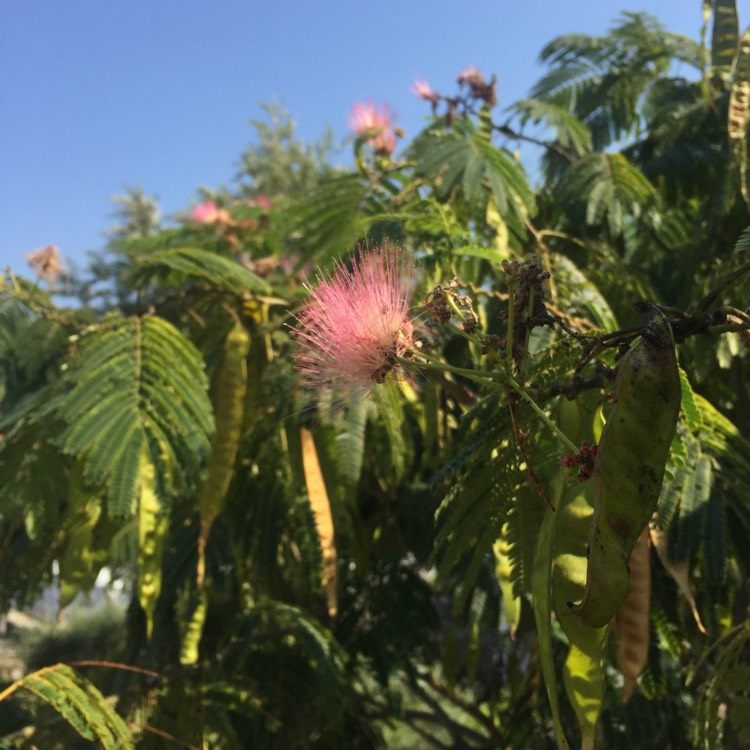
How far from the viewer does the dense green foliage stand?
138cm

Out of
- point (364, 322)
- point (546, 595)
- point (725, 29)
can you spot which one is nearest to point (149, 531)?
point (364, 322)

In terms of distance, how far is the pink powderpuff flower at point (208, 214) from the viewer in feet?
12.4

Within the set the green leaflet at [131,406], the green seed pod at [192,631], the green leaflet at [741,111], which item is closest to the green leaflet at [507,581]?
the green leaflet at [131,406]

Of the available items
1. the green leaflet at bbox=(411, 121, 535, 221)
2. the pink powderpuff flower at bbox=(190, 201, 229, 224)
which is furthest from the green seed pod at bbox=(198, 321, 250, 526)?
the pink powderpuff flower at bbox=(190, 201, 229, 224)

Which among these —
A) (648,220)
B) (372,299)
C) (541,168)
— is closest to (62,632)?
(541,168)

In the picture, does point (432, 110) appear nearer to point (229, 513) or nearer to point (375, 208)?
point (375, 208)

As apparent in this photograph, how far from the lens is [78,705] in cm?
165

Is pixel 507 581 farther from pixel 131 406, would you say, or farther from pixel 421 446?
pixel 421 446

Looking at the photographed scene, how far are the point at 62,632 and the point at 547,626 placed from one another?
7.16 m

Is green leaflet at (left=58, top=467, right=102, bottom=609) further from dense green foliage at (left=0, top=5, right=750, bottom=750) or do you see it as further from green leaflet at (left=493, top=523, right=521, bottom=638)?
green leaflet at (left=493, top=523, right=521, bottom=638)

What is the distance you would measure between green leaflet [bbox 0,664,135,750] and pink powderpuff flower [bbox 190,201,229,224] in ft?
7.96

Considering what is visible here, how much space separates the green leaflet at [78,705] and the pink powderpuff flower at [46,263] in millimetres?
2309

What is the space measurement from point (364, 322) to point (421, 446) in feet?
7.83

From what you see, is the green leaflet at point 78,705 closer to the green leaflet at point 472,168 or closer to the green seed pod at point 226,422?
the green seed pod at point 226,422
